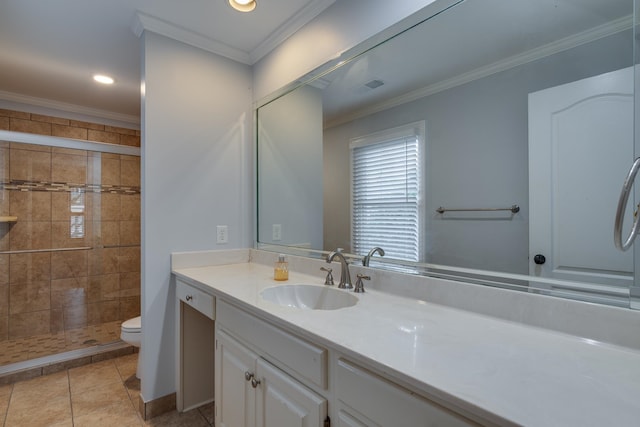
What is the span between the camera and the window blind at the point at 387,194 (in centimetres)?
146

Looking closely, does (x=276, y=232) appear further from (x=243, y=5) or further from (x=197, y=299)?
(x=243, y=5)

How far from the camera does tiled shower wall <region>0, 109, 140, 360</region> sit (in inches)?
104

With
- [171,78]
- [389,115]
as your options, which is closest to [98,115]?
[171,78]

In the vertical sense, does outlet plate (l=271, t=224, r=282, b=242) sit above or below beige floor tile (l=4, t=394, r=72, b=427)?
above

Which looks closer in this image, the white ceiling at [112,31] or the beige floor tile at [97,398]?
the white ceiling at [112,31]

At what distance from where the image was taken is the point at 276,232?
2148 millimetres

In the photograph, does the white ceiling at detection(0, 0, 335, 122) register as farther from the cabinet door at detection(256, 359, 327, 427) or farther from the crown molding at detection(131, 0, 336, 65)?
the cabinet door at detection(256, 359, 327, 427)

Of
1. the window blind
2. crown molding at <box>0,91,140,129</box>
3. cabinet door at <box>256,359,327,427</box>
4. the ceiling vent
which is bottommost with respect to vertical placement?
cabinet door at <box>256,359,327,427</box>

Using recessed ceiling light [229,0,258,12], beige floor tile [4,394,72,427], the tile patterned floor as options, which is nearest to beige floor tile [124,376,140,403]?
the tile patterned floor

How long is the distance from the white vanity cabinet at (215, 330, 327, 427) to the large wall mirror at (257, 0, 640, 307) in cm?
67

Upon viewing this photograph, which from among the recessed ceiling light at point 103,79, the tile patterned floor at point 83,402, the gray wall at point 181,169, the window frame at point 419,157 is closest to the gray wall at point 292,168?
the gray wall at point 181,169

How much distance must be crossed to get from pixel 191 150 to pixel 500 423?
198 centimetres

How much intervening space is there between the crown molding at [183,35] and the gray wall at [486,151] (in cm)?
124

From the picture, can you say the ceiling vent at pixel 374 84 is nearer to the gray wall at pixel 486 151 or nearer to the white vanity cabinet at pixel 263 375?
the gray wall at pixel 486 151
